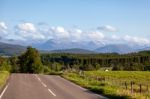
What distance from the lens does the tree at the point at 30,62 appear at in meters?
115

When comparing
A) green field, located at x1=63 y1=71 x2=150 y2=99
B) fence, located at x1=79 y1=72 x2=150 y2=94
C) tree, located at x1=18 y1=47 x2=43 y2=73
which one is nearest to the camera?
green field, located at x1=63 y1=71 x2=150 y2=99

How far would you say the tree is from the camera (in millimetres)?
115088

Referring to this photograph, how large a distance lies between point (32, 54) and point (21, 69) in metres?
6.03

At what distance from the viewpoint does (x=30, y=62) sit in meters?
118

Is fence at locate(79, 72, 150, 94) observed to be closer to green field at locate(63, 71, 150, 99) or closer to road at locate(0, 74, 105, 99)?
green field at locate(63, 71, 150, 99)

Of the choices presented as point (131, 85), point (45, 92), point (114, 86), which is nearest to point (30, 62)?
point (114, 86)

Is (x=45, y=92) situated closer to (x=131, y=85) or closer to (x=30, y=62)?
(x=131, y=85)

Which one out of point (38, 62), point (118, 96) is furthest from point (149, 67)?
point (118, 96)

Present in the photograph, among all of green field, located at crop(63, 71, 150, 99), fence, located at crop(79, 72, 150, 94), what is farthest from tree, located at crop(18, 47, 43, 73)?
fence, located at crop(79, 72, 150, 94)

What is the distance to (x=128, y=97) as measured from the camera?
23672mm

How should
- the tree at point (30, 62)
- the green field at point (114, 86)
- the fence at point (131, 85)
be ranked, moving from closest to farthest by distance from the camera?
the green field at point (114, 86)
the fence at point (131, 85)
the tree at point (30, 62)

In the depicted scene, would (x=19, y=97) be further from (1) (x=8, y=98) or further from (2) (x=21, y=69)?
(2) (x=21, y=69)

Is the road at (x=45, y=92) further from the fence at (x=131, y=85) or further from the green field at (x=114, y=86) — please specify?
the fence at (x=131, y=85)

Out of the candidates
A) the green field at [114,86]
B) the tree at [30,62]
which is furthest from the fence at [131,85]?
the tree at [30,62]
